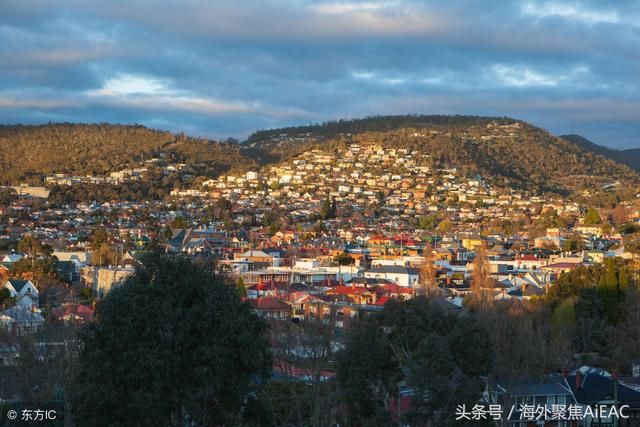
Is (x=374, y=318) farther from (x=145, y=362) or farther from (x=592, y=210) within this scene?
(x=592, y=210)

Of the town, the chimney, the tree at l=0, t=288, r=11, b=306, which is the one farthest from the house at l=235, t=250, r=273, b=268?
the chimney

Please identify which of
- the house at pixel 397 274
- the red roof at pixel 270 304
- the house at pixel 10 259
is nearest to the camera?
the red roof at pixel 270 304

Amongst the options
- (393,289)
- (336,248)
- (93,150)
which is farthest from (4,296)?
(93,150)

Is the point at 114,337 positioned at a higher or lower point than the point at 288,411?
higher

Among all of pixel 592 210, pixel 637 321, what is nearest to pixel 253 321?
pixel 637 321

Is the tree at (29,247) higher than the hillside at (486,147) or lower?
lower

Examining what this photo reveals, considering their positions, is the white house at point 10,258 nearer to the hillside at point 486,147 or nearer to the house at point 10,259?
the house at point 10,259

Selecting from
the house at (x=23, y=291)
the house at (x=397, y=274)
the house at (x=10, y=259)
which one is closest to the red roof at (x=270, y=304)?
the house at (x=23, y=291)
